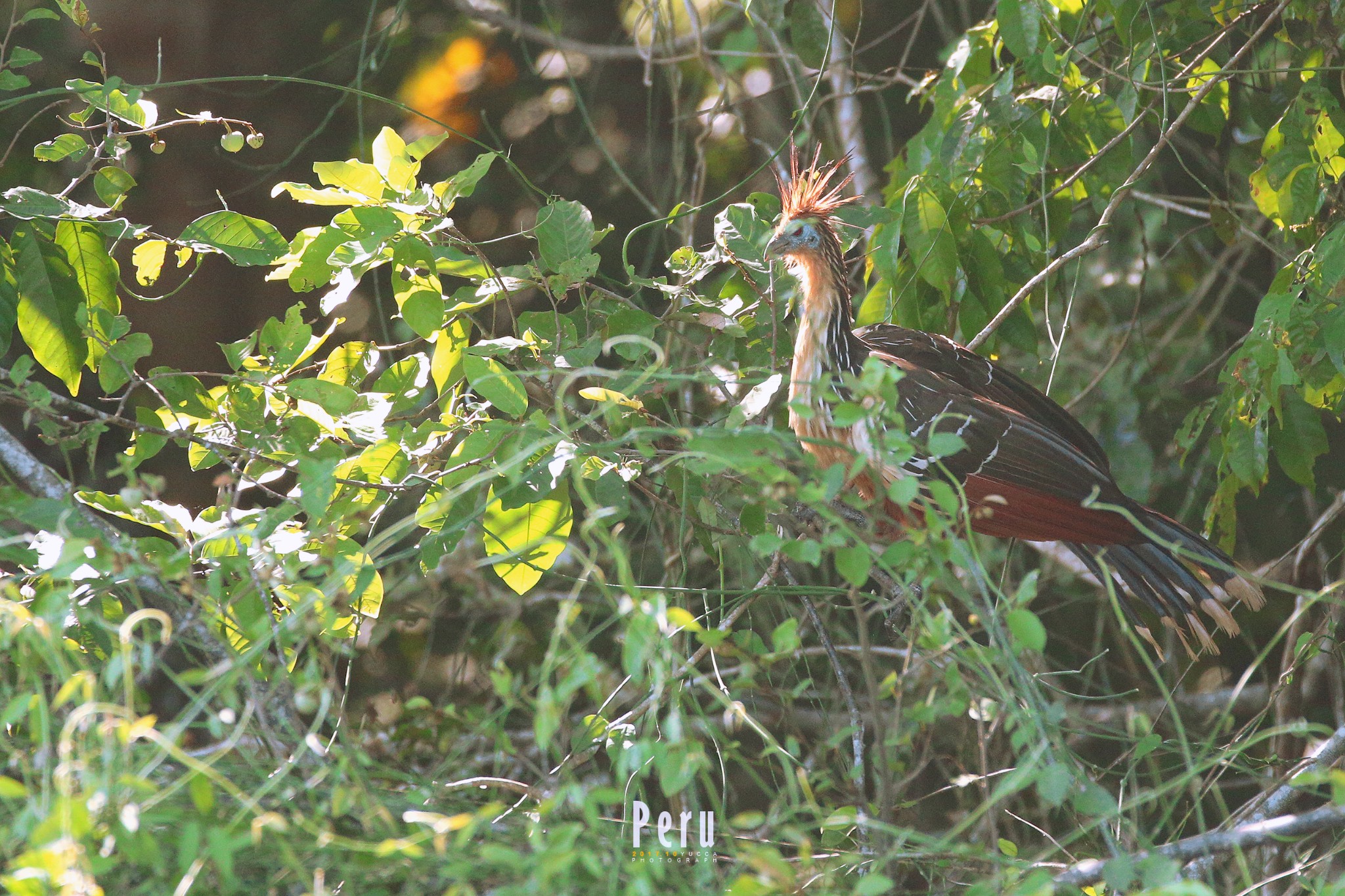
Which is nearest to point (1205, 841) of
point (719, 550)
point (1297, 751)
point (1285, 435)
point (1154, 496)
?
point (719, 550)

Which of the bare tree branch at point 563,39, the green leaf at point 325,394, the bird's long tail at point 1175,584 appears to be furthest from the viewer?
the bare tree branch at point 563,39

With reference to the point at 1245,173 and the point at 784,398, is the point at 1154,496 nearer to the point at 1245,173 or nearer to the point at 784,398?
the point at 1245,173

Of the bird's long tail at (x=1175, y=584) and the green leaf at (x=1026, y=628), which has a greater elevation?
the green leaf at (x=1026, y=628)

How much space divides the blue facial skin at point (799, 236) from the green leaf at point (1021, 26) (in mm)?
629

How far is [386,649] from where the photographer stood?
4496 millimetres

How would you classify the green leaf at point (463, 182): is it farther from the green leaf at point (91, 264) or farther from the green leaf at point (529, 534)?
the green leaf at point (91, 264)

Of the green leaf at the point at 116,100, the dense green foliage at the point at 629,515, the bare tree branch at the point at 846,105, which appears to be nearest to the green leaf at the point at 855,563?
the dense green foliage at the point at 629,515

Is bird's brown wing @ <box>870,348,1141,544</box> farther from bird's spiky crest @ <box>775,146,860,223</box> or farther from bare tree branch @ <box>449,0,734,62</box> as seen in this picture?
bare tree branch @ <box>449,0,734,62</box>

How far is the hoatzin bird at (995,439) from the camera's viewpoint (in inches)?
106

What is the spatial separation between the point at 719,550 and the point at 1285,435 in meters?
1.19

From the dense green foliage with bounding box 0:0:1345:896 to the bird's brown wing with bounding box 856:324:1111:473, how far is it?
83 millimetres

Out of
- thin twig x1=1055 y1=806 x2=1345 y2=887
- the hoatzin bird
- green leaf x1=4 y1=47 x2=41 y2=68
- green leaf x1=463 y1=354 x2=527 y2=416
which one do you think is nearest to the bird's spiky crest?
the hoatzin bird

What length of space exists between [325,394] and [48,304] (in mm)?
572

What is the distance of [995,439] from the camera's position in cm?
278
